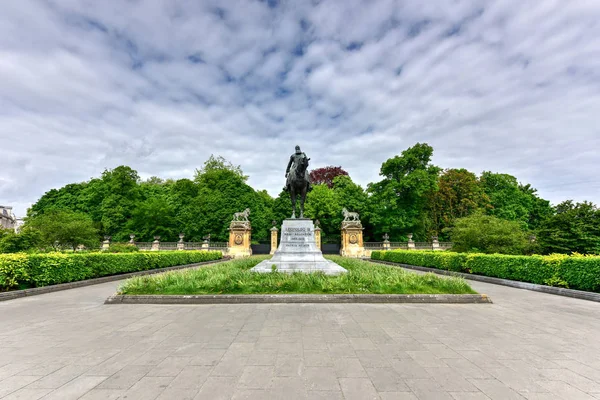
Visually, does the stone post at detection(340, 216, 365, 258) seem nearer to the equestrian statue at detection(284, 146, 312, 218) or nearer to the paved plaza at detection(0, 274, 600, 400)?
the equestrian statue at detection(284, 146, 312, 218)

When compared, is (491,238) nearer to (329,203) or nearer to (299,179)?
(299,179)

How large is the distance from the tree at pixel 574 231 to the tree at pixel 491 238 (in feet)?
3.90

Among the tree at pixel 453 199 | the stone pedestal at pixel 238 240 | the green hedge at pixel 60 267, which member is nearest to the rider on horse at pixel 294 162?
the green hedge at pixel 60 267

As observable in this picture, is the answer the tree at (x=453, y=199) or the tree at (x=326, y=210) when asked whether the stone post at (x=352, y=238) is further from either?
the tree at (x=453, y=199)

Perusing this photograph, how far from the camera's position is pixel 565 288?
377 inches

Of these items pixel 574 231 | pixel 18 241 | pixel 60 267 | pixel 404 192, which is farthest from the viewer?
→ pixel 404 192

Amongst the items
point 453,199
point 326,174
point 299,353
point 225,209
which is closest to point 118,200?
point 225,209

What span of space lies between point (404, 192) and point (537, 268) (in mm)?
26384

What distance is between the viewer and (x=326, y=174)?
170 ft

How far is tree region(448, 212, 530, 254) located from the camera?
17.0 meters

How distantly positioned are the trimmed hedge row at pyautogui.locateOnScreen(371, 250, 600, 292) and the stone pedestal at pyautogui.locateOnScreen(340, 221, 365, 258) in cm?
1760

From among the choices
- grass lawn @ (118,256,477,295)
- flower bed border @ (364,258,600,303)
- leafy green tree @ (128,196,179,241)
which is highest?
leafy green tree @ (128,196,179,241)

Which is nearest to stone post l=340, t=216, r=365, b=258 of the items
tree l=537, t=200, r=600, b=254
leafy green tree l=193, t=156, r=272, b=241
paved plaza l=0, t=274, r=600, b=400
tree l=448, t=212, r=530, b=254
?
leafy green tree l=193, t=156, r=272, b=241

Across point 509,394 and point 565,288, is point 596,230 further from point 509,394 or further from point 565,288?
point 509,394
